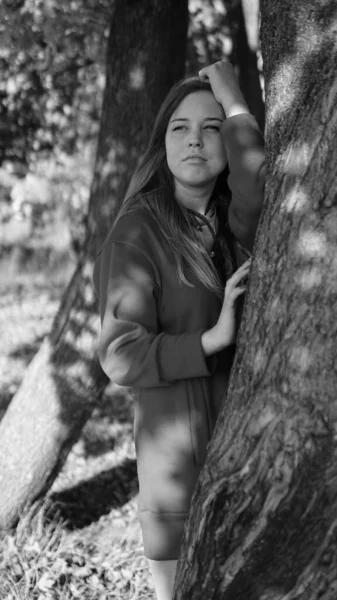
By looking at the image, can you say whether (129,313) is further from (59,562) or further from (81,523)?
(81,523)

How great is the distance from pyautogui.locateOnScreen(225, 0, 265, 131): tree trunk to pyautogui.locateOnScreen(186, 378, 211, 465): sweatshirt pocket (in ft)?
9.21

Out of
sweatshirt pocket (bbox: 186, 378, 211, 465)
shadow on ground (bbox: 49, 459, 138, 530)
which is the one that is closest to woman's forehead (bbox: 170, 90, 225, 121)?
sweatshirt pocket (bbox: 186, 378, 211, 465)

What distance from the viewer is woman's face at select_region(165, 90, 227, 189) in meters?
2.71

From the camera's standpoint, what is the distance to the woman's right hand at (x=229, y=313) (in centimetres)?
242

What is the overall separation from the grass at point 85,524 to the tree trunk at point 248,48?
2548 millimetres

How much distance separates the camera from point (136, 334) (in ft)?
8.32

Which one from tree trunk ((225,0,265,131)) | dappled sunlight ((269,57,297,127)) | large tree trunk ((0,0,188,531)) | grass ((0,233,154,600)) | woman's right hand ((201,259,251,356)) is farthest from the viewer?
tree trunk ((225,0,265,131))

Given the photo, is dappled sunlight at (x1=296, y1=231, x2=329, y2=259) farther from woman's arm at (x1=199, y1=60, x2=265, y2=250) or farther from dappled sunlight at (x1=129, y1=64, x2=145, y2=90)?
dappled sunlight at (x1=129, y1=64, x2=145, y2=90)

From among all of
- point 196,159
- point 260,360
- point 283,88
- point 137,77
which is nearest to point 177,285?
point 196,159

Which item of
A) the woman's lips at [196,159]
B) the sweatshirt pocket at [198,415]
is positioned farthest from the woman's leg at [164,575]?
the woman's lips at [196,159]

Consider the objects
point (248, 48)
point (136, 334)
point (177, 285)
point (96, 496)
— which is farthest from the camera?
point (248, 48)

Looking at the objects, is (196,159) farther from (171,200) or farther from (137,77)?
(137,77)

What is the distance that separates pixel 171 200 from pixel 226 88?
403mm

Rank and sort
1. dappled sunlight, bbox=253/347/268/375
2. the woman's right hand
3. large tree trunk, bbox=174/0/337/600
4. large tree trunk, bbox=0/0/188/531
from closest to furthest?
large tree trunk, bbox=174/0/337/600, dappled sunlight, bbox=253/347/268/375, the woman's right hand, large tree trunk, bbox=0/0/188/531
